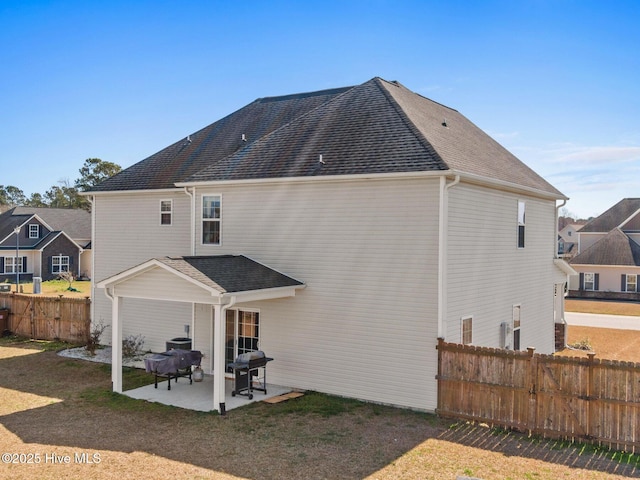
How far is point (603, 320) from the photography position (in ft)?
98.4

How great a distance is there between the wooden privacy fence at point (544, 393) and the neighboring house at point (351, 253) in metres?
0.64

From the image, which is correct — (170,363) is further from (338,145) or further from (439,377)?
(338,145)

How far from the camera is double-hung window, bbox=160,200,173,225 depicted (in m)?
18.4

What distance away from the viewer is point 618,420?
400 inches

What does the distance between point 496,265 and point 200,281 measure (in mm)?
8208

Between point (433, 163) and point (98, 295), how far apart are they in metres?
13.7

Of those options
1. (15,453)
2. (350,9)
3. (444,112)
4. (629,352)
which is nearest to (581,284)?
(629,352)

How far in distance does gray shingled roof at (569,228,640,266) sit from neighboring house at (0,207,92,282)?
1708 inches

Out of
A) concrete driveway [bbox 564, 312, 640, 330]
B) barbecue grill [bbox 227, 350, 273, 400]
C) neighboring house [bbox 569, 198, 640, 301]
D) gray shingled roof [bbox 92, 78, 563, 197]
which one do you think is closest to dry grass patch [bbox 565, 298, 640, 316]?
concrete driveway [bbox 564, 312, 640, 330]

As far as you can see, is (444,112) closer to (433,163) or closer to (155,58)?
(433,163)

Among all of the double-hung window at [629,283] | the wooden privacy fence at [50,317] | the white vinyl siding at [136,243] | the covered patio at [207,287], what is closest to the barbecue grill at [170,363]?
the covered patio at [207,287]

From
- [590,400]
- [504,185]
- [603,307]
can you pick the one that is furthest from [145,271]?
[603,307]

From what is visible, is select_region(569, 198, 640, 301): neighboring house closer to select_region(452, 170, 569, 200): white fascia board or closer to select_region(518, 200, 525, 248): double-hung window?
select_region(452, 170, 569, 200): white fascia board

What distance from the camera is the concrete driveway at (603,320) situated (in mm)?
27891
